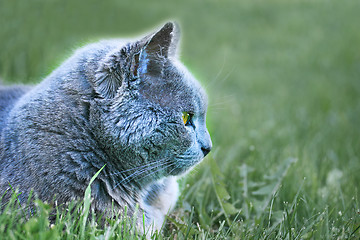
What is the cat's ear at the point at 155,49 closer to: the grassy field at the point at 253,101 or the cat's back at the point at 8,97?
the grassy field at the point at 253,101

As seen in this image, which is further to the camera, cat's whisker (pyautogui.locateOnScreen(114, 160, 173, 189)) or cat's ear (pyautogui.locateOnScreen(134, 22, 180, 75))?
cat's whisker (pyautogui.locateOnScreen(114, 160, 173, 189))

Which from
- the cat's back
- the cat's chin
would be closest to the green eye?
the cat's chin

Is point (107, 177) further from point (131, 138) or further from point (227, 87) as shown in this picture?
point (227, 87)

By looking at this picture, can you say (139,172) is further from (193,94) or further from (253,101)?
(253,101)

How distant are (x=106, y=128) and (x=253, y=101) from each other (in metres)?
3.51

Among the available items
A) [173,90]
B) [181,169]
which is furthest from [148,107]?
[181,169]

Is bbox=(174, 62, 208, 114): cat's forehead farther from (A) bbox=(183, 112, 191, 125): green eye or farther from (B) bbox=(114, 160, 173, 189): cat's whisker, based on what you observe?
(B) bbox=(114, 160, 173, 189): cat's whisker

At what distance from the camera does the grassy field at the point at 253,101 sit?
1875 millimetres

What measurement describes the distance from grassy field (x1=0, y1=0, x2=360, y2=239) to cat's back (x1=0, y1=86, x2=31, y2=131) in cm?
23

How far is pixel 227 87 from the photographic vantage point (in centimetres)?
543

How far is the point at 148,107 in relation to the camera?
1.68m

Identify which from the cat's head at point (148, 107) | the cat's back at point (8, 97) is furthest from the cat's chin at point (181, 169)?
the cat's back at point (8, 97)

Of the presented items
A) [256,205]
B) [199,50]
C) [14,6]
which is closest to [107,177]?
[256,205]

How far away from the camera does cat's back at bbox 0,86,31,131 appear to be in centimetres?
189
